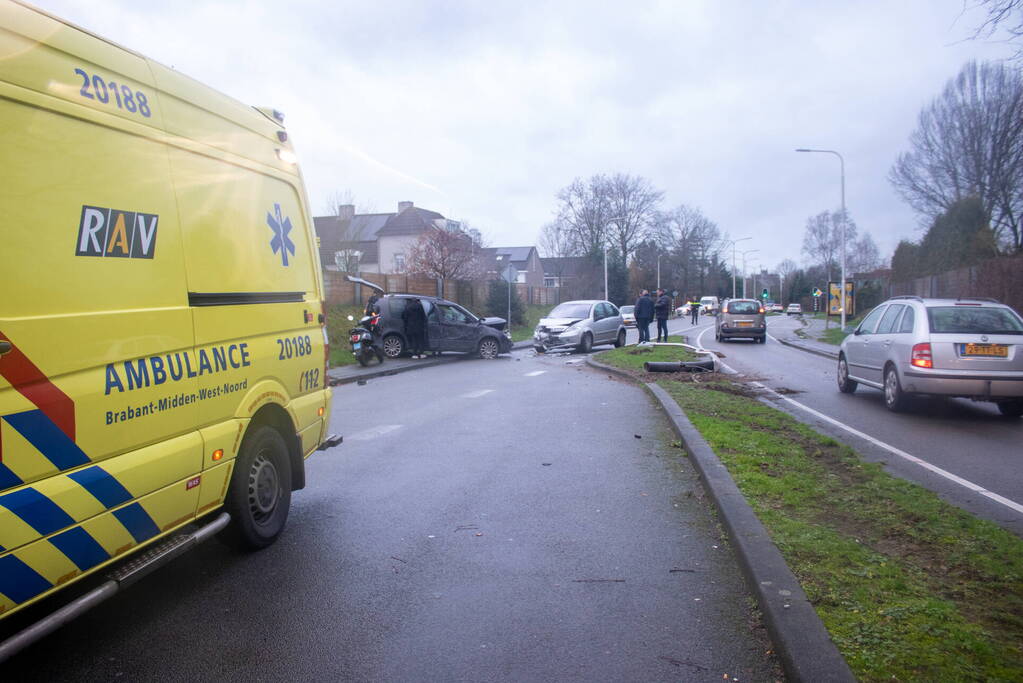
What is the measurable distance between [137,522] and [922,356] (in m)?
9.59

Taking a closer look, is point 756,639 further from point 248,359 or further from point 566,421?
point 566,421

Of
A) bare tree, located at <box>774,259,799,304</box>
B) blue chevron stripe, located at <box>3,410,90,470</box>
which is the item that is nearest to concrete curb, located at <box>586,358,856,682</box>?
blue chevron stripe, located at <box>3,410,90,470</box>

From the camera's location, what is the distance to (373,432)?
9109 millimetres

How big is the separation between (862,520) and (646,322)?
63.7 ft

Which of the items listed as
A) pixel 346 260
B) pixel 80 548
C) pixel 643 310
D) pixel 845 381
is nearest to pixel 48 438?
pixel 80 548

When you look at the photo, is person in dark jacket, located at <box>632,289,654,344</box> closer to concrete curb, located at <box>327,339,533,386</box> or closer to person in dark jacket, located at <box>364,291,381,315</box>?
concrete curb, located at <box>327,339,533,386</box>

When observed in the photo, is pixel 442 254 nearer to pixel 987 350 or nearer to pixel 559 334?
pixel 559 334

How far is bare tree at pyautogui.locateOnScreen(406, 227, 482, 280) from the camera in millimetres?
32969

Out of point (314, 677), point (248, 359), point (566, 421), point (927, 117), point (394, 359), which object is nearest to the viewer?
point (314, 677)

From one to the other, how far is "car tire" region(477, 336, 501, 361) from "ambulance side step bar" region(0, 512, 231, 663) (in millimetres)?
17504

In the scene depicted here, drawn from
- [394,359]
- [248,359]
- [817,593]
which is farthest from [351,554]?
[394,359]

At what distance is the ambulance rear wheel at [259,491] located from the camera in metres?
4.48

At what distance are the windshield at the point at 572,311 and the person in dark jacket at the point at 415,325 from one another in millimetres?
5347

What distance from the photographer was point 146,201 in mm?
3660
